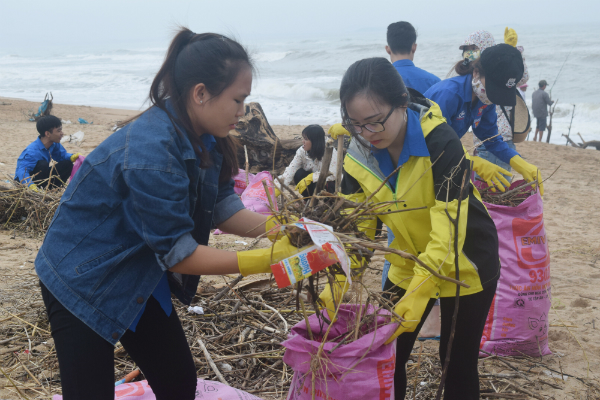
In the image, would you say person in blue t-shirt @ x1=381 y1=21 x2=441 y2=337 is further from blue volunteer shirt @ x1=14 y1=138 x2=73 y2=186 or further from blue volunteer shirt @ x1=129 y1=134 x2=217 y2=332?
blue volunteer shirt @ x1=14 y1=138 x2=73 y2=186

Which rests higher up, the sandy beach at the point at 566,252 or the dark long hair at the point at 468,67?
the dark long hair at the point at 468,67

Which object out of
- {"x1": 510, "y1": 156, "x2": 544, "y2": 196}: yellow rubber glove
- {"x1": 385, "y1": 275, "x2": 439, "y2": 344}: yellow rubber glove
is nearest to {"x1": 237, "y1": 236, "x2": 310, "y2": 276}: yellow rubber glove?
{"x1": 385, "y1": 275, "x2": 439, "y2": 344}: yellow rubber glove

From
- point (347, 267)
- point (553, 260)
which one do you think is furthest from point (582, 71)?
point (347, 267)

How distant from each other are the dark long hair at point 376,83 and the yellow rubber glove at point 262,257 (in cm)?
57

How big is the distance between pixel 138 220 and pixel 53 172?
4.93m

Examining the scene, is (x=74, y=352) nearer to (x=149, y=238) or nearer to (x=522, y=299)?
(x=149, y=238)

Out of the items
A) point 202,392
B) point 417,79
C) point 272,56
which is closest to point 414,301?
point 202,392

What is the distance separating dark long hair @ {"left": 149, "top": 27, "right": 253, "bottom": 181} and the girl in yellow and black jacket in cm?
42

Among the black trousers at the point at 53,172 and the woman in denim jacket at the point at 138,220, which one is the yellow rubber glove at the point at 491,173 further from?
the black trousers at the point at 53,172

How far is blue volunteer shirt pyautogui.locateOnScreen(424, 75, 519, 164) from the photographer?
8.50ft

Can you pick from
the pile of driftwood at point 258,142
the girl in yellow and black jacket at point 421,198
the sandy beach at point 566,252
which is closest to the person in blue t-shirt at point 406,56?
the sandy beach at point 566,252

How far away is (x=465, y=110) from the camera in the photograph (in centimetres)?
267

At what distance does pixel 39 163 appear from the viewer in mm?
5371

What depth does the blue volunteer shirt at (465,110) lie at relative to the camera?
2590 millimetres
